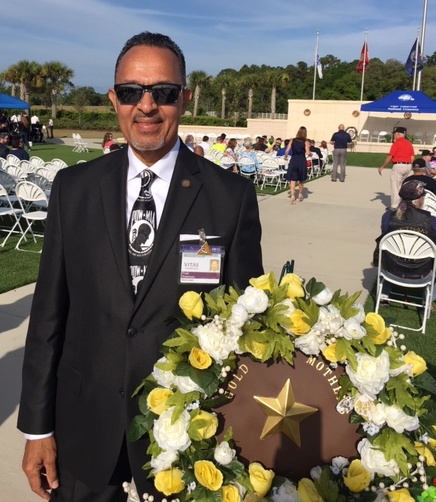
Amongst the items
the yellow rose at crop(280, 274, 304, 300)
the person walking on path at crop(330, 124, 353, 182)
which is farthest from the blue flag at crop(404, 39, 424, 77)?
the yellow rose at crop(280, 274, 304, 300)

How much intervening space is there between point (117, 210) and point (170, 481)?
2.89ft

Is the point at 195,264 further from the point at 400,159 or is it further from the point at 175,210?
the point at 400,159

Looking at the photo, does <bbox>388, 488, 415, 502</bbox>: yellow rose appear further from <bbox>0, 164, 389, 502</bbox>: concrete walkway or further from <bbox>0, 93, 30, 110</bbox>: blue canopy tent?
<bbox>0, 93, 30, 110</bbox>: blue canopy tent

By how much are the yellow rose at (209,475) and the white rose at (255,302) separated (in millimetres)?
426

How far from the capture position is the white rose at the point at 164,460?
5.06 feet

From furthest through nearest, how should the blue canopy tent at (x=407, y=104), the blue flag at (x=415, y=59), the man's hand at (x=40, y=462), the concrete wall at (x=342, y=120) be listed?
the concrete wall at (x=342, y=120) → the blue flag at (x=415, y=59) → the blue canopy tent at (x=407, y=104) → the man's hand at (x=40, y=462)

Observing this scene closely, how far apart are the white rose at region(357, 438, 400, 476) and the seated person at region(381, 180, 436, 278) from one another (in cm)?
466

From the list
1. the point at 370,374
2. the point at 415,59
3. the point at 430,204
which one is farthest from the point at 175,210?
the point at 415,59

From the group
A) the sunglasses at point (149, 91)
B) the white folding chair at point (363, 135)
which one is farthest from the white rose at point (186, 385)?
the white folding chair at point (363, 135)

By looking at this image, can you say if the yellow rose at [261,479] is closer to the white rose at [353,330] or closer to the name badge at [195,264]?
the white rose at [353,330]

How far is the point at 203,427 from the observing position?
1.50 m

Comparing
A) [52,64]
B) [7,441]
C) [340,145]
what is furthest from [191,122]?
[7,441]

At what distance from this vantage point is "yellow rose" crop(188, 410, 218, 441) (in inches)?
59.0

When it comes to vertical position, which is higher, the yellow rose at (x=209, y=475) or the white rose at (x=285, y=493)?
the yellow rose at (x=209, y=475)
